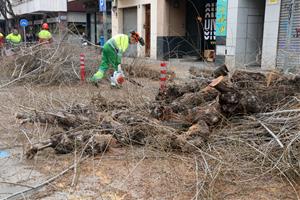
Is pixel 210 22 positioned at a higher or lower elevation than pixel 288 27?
higher

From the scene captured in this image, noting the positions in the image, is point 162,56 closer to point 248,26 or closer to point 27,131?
point 248,26

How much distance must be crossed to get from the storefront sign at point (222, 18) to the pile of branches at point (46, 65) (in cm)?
625

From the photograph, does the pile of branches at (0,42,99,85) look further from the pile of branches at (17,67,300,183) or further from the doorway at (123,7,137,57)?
the doorway at (123,7,137,57)

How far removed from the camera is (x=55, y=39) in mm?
11289

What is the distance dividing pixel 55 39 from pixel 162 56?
28.5 feet

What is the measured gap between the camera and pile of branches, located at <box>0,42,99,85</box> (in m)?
10.2

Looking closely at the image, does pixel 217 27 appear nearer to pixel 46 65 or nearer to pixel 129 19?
pixel 46 65

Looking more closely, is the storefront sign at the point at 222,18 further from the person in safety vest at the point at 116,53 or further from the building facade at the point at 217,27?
the person in safety vest at the point at 116,53

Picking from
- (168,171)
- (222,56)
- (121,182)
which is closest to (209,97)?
(168,171)

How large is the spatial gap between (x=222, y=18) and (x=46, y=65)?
26.1 feet

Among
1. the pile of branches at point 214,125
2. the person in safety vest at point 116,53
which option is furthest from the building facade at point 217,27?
A: the pile of branches at point 214,125

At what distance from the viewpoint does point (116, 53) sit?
31.9 feet

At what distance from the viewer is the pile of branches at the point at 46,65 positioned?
10.2 metres

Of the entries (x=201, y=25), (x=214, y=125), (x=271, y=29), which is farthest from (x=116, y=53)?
(x=201, y=25)
